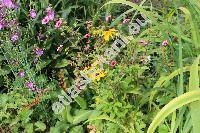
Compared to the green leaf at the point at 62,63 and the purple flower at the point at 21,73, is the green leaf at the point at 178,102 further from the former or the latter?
the green leaf at the point at 62,63

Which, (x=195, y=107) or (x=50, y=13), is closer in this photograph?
(x=195, y=107)

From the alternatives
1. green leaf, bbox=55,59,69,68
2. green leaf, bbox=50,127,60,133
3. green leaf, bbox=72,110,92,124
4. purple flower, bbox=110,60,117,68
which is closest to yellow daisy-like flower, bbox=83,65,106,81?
purple flower, bbox=110,60,117,68

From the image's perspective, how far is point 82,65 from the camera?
301 cm

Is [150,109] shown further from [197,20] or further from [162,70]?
[197,20]

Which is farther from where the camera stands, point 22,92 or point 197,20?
point 22,92

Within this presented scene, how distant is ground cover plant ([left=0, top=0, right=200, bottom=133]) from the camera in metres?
2.59

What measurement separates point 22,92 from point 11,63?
0.75ft

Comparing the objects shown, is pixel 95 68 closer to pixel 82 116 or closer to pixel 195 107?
pixel 82 116

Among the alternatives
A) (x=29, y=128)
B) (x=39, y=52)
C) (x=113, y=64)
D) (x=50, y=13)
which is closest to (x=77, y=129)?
(x=29, y=128)

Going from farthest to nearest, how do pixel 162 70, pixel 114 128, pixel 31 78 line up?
pixel 31 78, pixel 162 70, pixel 114 128

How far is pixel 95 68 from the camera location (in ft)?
9.27

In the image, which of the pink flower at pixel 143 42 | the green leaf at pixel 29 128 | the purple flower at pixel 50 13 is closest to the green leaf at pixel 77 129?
the green leaf at pixel 29 128

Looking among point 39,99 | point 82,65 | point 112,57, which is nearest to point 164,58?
point 112,57

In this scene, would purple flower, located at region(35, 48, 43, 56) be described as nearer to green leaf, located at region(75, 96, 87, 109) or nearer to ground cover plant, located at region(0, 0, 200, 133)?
ground cover plant, located at region(0, 0, 200, 133)
